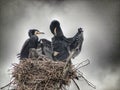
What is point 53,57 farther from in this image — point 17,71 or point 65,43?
point 17,71

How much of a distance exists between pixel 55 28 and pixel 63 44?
476 millimetres

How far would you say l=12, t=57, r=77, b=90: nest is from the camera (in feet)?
28.2

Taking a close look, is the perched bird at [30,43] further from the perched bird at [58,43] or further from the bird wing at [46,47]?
the perched bird at [58,43]

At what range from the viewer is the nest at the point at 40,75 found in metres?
8.60

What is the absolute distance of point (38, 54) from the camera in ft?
33.2

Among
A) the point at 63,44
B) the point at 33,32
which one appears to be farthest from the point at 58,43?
the point at 33,32

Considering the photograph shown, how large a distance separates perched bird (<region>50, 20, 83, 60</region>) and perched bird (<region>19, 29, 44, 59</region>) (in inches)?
14.2

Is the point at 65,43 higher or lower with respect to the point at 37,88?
higher

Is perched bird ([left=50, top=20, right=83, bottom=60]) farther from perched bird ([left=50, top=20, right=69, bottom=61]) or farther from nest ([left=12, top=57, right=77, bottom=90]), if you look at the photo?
nest ([left=12, top=57, right=77, bottom=90])

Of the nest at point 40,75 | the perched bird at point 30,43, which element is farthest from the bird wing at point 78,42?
the nest at point 40,75

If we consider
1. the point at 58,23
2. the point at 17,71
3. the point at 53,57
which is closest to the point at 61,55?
the point at 53,57

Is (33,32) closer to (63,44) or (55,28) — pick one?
(55,28)

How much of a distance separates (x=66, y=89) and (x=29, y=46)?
2.21m

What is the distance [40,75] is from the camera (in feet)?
29.4
